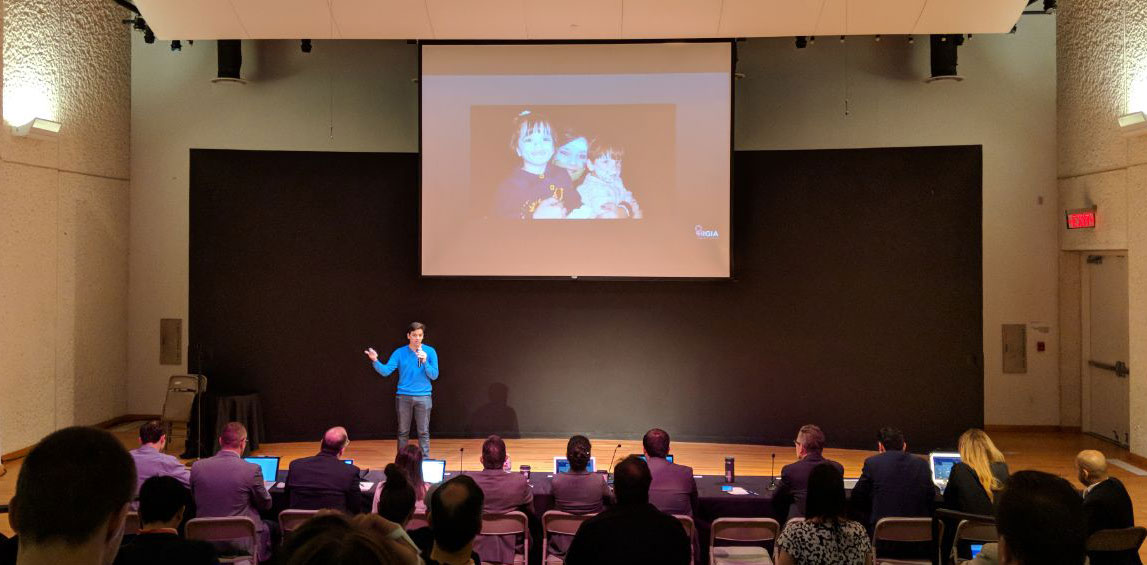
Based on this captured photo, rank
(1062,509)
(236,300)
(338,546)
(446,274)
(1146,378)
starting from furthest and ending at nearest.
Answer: (236,300) → (446,274) → (1146,378) → (1062,509) → (338,546)

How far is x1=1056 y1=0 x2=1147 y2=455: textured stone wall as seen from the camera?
28.0 ft

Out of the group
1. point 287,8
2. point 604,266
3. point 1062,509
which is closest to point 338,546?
point 1062,509

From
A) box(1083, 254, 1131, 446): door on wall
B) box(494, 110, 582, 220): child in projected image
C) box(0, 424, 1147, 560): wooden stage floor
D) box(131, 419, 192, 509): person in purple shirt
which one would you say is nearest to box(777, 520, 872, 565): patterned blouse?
box(131, 419, 192, 509): person in purple shirt

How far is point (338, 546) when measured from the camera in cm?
122

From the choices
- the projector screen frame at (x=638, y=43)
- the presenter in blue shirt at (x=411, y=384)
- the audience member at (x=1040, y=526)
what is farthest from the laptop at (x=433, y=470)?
the audience member at (x=1040, y=526)

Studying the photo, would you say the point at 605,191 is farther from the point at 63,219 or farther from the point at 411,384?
the point at 63,219

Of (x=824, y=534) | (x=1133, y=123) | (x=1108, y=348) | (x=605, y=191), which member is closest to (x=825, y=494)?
(x=824, y=534)

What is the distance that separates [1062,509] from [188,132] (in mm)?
10267

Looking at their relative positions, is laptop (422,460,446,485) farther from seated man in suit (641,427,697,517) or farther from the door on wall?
the door on wall

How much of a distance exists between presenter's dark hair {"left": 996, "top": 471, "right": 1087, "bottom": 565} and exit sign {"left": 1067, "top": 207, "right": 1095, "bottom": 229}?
840 cm

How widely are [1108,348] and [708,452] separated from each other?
4.35m

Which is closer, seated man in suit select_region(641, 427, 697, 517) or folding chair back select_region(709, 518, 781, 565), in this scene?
folding chair back select_region(709, 518, 781, 565)

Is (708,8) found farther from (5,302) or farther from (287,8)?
A: (5,302)

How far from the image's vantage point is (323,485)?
4988mm
